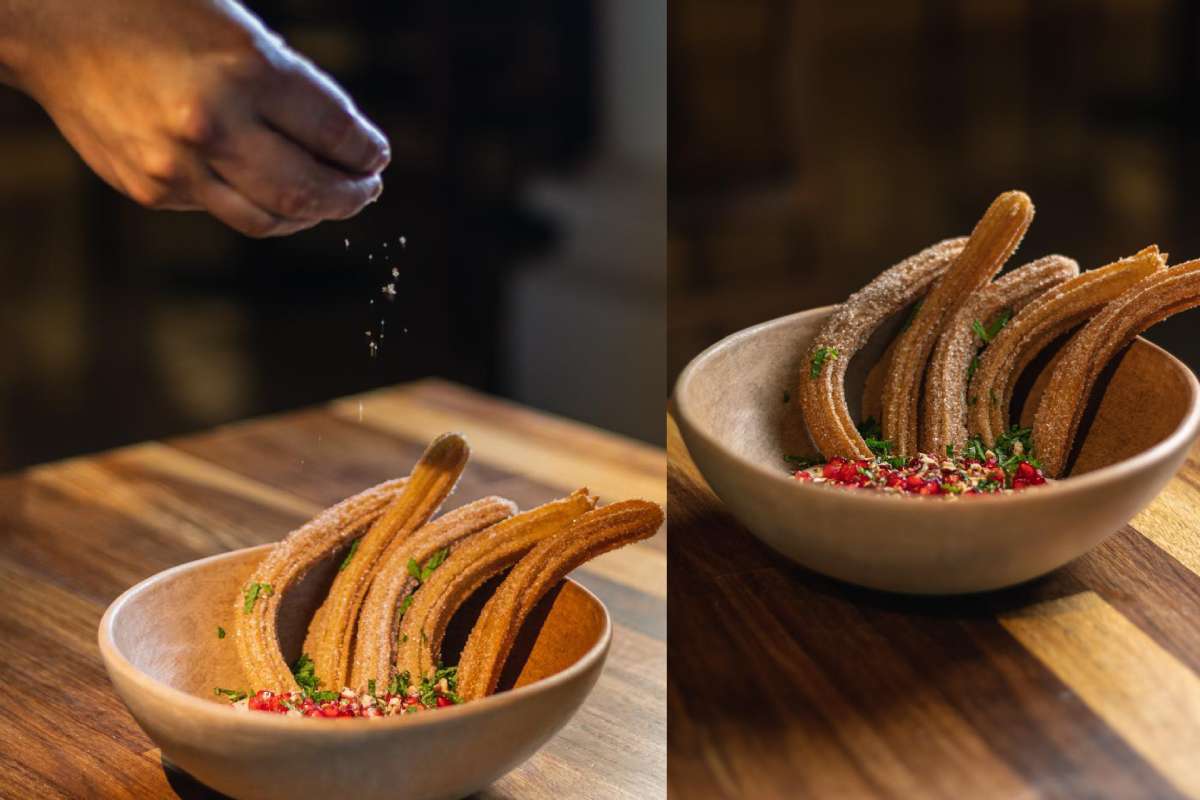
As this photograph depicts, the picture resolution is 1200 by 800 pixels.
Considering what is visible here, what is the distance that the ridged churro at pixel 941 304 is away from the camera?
2.30 feet

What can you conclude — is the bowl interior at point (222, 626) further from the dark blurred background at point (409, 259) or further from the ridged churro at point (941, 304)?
the dark blurred background at point (409, 259)

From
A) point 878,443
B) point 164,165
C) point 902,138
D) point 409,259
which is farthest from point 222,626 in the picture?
point 409,259

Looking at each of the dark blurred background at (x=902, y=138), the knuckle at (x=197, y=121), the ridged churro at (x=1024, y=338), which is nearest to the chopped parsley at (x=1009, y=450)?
the ridged churro at (x=1024, y=338)

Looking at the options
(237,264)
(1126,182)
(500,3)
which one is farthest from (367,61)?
(1126,182)

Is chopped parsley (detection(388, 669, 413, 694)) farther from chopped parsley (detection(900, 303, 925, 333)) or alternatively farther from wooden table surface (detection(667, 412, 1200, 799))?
chopped parsley (detection(900, 303, 925, 333))

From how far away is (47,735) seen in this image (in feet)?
2.39

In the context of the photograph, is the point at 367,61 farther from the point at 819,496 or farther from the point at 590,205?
the point at 819,496

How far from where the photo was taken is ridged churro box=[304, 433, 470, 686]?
2.32 ft

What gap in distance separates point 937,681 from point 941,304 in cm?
23

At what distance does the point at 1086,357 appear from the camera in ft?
2.21

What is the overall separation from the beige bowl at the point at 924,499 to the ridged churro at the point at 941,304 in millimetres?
55

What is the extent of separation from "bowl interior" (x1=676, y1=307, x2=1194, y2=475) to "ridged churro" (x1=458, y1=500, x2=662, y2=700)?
0.06 meters

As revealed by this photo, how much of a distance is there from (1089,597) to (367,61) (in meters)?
1.44

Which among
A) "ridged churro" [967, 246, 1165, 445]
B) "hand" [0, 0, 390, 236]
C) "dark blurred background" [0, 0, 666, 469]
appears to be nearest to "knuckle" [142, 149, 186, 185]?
"hand" [0, 0, 390, 236]
